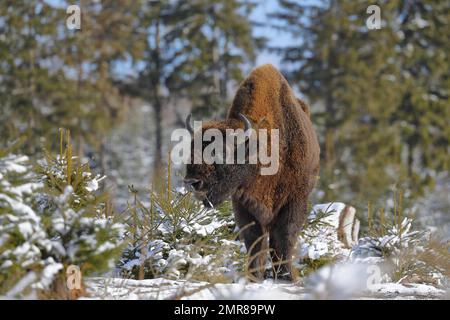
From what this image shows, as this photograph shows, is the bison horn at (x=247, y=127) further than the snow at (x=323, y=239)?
No

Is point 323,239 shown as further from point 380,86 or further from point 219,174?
point 380,86

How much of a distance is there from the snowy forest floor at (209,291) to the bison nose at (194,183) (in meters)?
1.17

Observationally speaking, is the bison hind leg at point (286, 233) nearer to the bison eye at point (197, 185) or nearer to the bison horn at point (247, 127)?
the bison horn at point (247, 127)

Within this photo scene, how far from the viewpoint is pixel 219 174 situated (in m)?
5.96

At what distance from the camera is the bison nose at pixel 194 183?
569cm

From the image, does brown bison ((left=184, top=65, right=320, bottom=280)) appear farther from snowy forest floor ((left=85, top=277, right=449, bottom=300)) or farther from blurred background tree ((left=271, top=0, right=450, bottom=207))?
blurred background tree ((left=271, top=0, right=450, bottom=207))

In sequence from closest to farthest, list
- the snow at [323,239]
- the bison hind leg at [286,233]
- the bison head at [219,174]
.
A: the bison head at [219,174] < the bison hind leg at [286,233] < the snow at [323,239]

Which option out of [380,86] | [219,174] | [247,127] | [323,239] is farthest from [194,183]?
[380,86]

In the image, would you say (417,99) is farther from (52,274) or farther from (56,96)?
(52,274)

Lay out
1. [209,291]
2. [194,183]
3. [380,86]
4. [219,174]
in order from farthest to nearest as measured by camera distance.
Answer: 1. [380,86]
2. [219,174]
3. [194,183]
4. [209,291]

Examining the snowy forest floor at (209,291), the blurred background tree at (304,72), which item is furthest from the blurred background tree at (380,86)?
the snowy forest floor at (209,291)

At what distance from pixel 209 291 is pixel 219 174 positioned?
1.97 m
